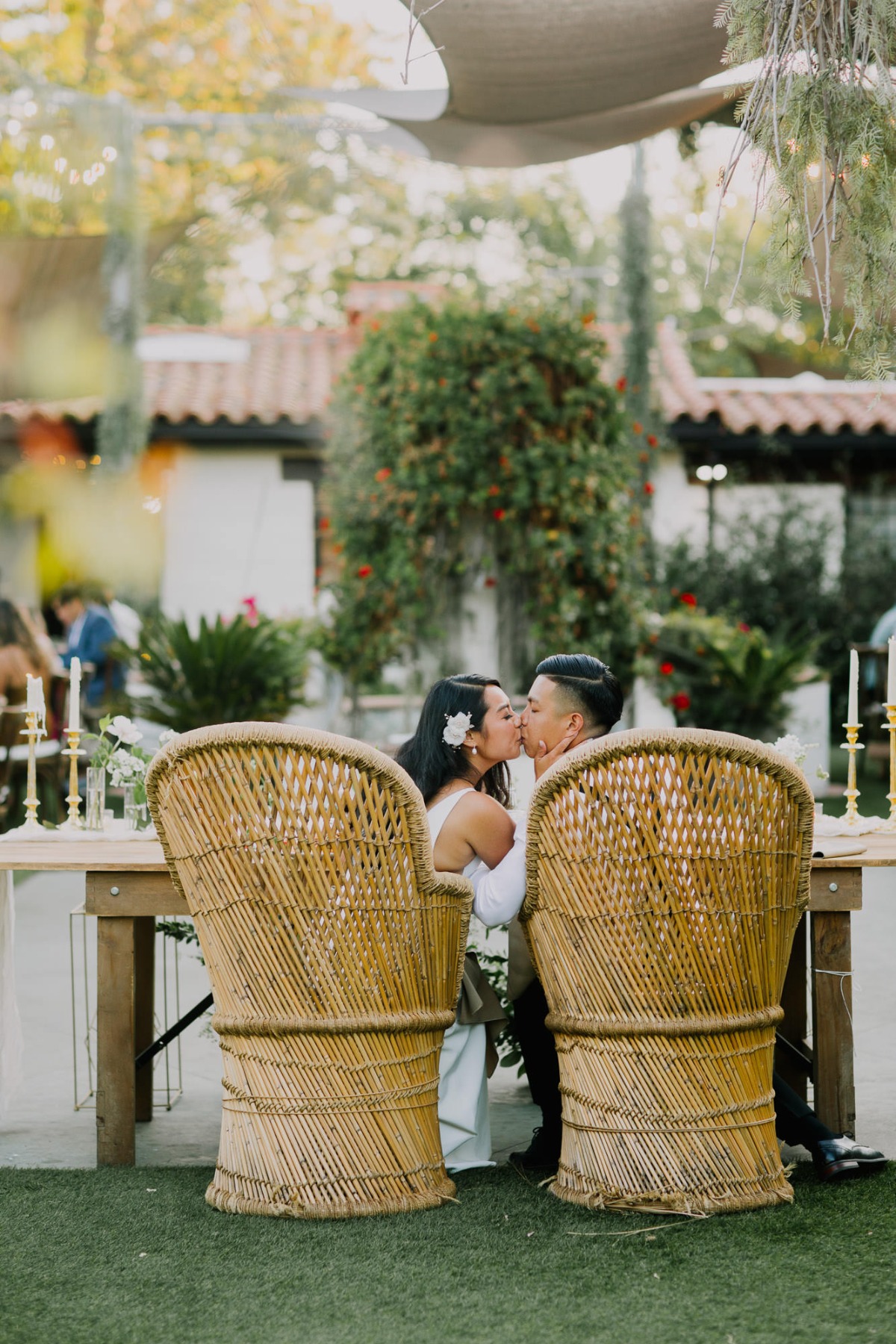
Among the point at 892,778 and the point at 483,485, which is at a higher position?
the point at 483,485

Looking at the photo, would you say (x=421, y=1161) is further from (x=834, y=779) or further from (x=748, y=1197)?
(x=834, y=779)

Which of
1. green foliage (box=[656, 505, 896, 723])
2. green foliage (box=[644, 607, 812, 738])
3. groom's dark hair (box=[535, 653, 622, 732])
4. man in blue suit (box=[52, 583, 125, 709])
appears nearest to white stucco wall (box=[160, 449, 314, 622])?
green foliage (box=[656, 505, 896, 723])

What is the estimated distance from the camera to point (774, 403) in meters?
14.7

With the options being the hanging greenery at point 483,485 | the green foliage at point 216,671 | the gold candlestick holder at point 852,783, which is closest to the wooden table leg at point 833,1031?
the gold candlestick holder at point 852,783

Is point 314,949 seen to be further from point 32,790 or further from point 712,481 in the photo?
point 712,481

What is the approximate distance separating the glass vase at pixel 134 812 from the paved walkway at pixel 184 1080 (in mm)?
605

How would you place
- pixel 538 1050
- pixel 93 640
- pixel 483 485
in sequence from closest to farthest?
pixel 538 1050, pixel 483 485, pixel 93 640

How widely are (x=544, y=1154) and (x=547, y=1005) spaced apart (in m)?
0.35

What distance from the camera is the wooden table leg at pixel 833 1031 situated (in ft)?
10.9

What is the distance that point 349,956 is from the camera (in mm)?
2885

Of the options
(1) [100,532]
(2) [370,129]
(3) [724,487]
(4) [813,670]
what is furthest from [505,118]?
(3) [724,487]

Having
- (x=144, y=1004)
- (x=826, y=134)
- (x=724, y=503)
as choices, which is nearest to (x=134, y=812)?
(x=144, y=1004)

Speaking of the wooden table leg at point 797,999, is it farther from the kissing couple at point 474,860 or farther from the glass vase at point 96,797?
the glass vase at point 96,797

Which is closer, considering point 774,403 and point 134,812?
point 134,812
